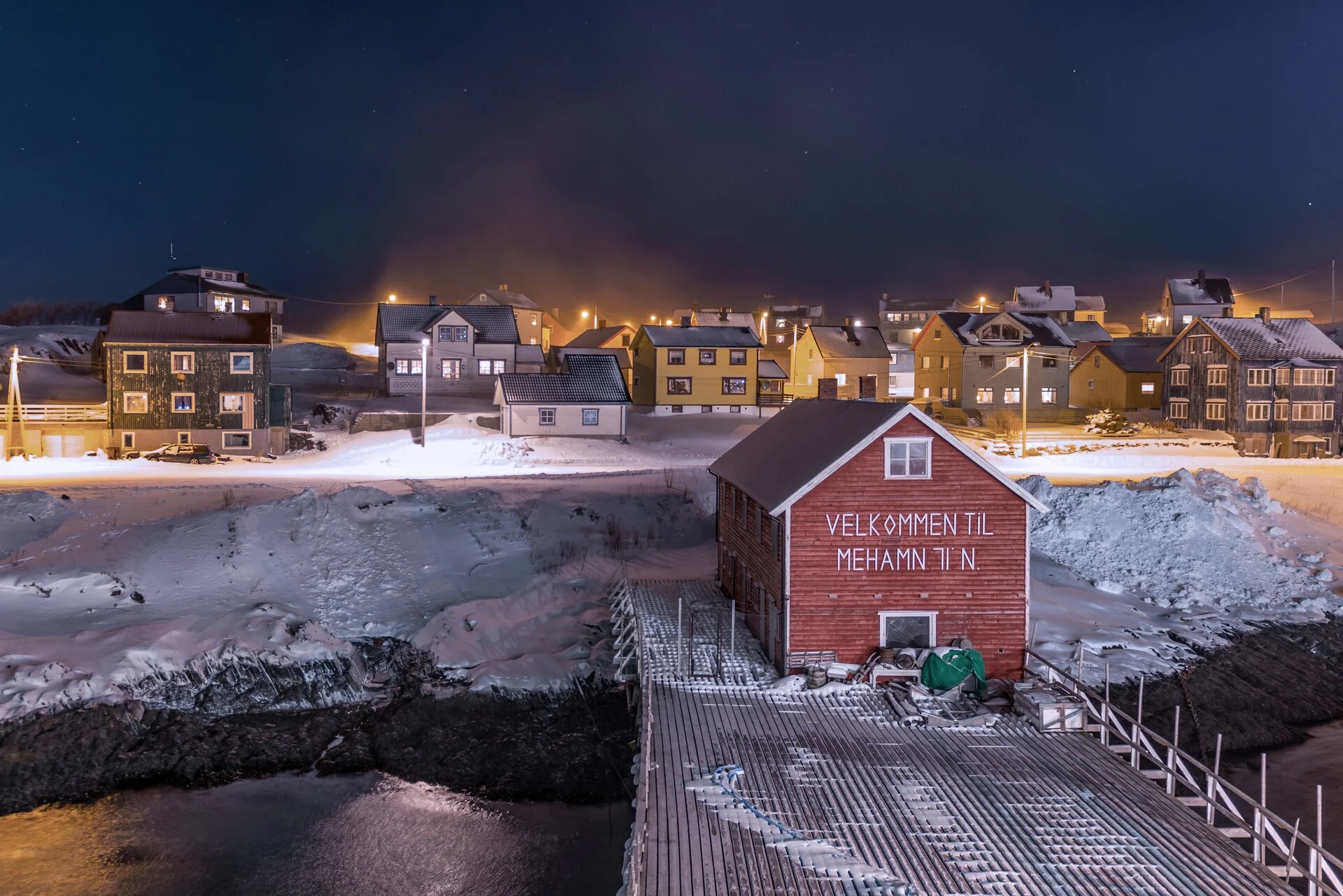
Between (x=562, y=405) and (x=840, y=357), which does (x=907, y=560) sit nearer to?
(x=562, y=405)

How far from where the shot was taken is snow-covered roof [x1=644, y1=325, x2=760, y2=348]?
70000mm

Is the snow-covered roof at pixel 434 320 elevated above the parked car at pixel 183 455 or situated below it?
above

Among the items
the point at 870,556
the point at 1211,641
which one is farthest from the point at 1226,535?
the point at 870,556

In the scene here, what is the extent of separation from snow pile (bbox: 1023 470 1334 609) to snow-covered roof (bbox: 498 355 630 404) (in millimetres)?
26190

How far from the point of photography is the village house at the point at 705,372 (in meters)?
70.1

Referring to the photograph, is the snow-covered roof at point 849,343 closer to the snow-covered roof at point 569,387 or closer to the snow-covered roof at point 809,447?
the snow-covered roof at point 569,387

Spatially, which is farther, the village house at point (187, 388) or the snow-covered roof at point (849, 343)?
the snow-covered roof at point (849, 343)

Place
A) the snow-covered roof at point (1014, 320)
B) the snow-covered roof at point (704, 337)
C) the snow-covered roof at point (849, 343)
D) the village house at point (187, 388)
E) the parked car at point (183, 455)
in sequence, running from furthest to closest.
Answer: the snow-covered roof at point (849, 343) → the snow-covered roof at point (1014, 320) → the snow-covered roof at point (704, 337) → the village house at point (187, 388) → the parked car at point (183, 455)

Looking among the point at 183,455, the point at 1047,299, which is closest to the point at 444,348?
the point at 183,455

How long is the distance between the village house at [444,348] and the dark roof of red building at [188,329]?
15.5 m

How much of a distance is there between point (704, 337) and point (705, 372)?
266 cm

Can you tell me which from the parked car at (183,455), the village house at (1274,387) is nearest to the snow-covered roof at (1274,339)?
the village house at (1274,387)

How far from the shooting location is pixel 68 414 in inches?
2035

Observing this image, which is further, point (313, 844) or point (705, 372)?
point (705, 372)
